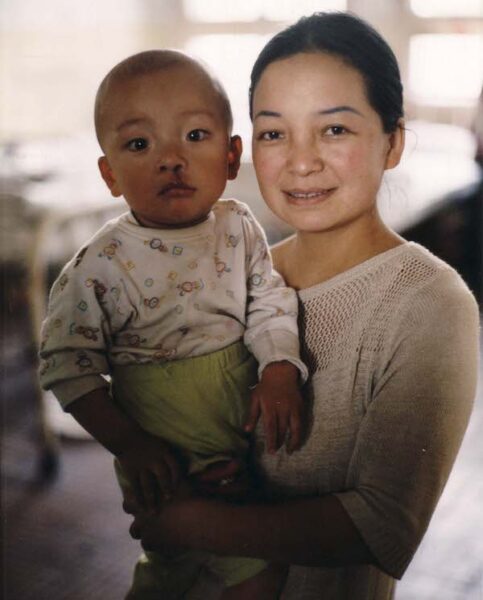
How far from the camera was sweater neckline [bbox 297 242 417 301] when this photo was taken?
0.83m

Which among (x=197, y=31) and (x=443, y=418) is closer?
(x=443, y=418)

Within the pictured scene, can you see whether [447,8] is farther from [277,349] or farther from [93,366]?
[93,366]

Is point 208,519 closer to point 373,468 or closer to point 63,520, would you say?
point 373,468

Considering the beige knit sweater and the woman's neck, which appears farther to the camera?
the woman's neck

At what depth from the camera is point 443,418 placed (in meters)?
0.72

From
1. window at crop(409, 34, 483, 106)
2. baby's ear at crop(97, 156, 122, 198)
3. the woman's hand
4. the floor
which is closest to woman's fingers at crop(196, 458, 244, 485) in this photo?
the woman's hand

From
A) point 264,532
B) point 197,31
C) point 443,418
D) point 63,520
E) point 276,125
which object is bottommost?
point 63,520

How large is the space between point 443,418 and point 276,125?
365 millimetres

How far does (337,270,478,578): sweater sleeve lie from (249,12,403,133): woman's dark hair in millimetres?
248

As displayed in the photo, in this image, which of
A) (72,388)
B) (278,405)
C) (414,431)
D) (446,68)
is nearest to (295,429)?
(278,405)

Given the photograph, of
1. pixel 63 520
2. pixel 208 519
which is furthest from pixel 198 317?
pixel 63 520

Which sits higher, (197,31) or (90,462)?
(197,31)

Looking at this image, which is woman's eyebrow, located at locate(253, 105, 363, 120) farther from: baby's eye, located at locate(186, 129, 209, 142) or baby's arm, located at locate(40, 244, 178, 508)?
baby's arm, located at locate(40, 244, 178, 508)

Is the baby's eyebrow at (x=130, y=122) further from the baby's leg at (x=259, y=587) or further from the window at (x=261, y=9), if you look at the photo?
the baby's leg at (x=259, y=587)
